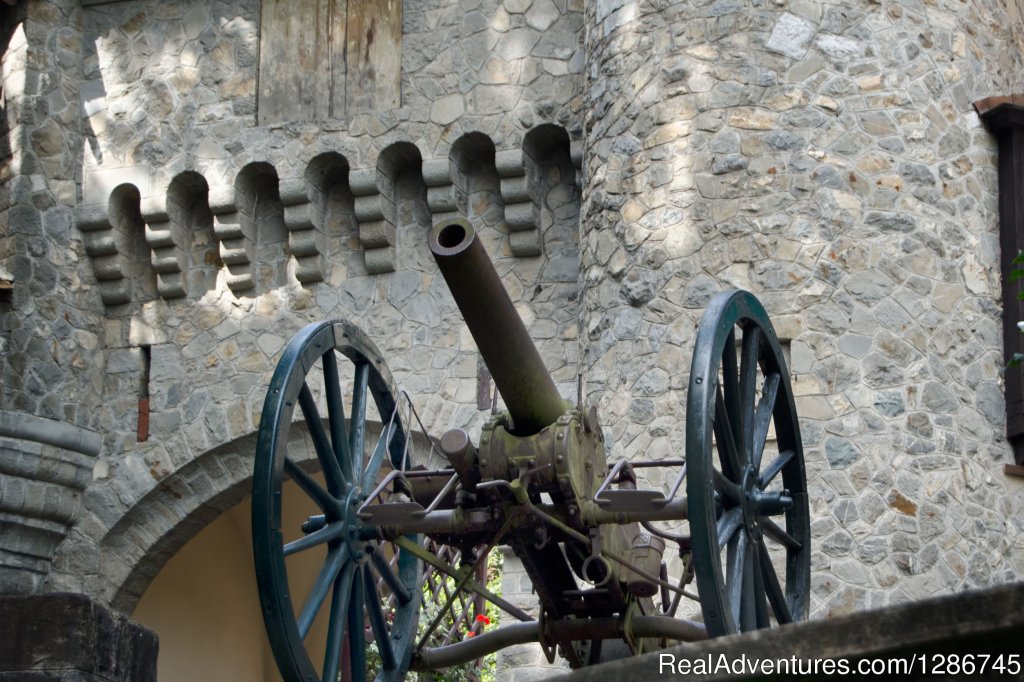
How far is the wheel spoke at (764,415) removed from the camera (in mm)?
5996

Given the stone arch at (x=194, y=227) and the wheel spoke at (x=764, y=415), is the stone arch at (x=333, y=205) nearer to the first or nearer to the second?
the stone arch at (x=194, y=227)

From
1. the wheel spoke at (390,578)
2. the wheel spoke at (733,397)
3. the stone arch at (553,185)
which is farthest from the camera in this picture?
the stone arch at (553,185)

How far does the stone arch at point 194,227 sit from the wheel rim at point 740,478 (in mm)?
5446

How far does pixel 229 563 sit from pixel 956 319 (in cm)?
694

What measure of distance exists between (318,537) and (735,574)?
1392 millimetres

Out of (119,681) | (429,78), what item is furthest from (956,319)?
(119,681)

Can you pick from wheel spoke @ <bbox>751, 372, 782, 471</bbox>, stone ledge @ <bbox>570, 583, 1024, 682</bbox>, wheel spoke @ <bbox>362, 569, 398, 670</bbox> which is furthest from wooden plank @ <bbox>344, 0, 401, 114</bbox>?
stone ledge @ <bbox>570, 583, 1024, 682</bbox>

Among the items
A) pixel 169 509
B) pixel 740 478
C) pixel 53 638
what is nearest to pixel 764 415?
pixel 740 478

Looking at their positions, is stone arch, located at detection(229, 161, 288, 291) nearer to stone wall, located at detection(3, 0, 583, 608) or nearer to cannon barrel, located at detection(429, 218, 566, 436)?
stone wall, located at detection(3, 0, 583, 608)

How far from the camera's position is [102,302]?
36.9ft

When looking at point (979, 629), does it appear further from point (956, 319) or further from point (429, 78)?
point (429, 78)

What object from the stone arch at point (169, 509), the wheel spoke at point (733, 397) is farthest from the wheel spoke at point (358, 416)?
the stone arch at point (169, 509)

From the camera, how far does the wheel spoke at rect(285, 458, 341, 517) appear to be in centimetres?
592

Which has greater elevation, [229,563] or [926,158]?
[926,158]
